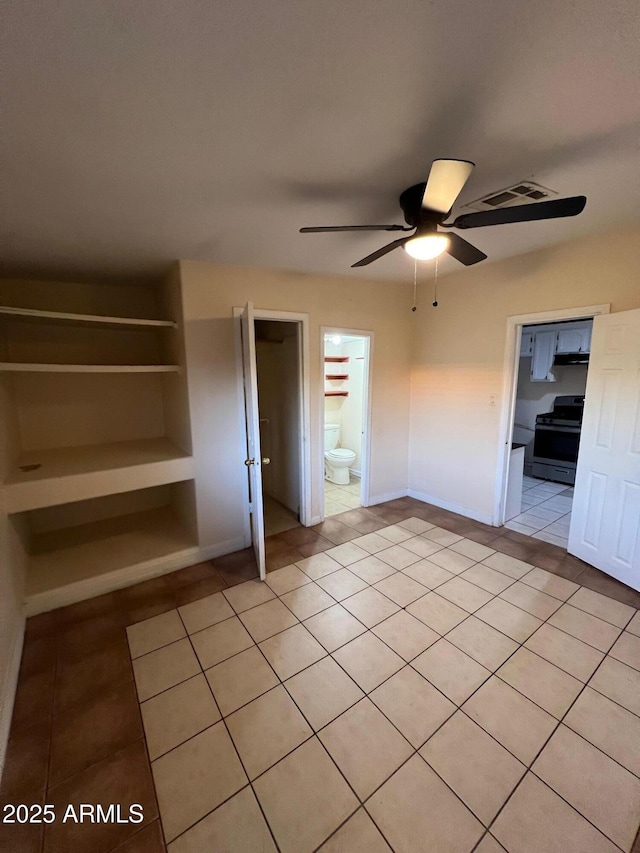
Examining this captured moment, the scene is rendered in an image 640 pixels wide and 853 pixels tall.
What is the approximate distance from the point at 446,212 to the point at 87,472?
107 inches

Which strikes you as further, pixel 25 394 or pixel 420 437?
pixel 420 437

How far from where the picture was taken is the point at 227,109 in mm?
1155

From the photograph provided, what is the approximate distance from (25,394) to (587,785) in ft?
14.3

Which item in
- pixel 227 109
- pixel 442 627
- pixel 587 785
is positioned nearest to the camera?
pixel 227 109

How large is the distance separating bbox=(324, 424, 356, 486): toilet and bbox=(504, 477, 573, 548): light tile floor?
82.3 inches

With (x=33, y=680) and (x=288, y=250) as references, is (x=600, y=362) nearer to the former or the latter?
(x=288, y=250)

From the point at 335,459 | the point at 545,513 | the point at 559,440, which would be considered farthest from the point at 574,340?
the point at 335,459

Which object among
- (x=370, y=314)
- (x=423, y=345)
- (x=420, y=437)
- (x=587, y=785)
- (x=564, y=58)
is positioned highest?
(x=564, y=58)

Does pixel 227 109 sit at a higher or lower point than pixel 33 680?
higher

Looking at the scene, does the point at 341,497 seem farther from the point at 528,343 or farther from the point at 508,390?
the point at 528,343

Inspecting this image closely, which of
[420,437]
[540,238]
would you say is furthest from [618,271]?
[420,437]

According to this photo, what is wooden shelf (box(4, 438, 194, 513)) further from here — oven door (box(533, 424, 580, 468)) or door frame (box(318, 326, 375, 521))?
oven door (box(533, 424, 580, 468))

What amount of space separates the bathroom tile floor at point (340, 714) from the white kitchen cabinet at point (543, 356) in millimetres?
3339

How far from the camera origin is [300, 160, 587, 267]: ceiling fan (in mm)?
1219
